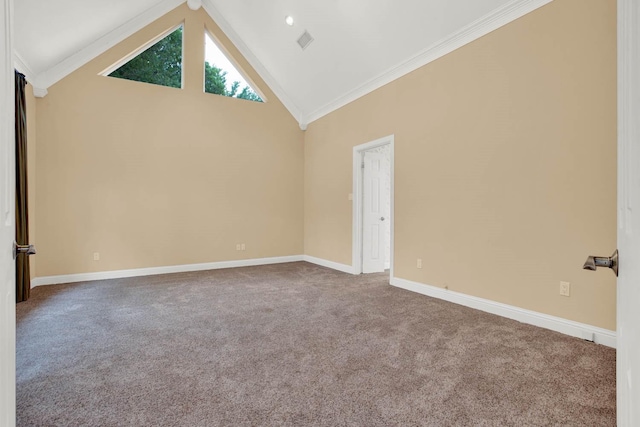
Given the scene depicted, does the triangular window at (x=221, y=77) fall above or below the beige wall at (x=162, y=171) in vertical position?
above

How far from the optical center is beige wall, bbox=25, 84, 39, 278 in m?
4.28

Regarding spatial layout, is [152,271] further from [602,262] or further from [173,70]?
[602,262]

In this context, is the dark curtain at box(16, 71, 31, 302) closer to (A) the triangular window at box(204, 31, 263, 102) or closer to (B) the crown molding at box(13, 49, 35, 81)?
(B) the crown molding at box(13, 49, 35, 81)

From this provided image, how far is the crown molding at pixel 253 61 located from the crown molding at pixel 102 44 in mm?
509

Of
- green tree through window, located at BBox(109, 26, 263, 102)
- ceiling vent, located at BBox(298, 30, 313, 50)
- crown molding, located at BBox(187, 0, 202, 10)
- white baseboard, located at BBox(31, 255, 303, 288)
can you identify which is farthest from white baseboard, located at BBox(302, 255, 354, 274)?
crown molding, located at BBox(187, 0, 202, 10)

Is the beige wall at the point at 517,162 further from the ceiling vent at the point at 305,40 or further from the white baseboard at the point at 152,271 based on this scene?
the white baseboard at the point at 152,271

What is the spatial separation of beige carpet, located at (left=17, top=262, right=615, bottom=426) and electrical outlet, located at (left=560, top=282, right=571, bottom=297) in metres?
0.36

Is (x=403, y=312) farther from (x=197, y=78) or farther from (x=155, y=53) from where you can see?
(x=155, y=53)

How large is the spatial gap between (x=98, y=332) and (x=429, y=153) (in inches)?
147

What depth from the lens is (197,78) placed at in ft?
18.4

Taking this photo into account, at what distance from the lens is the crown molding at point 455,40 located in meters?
3.03

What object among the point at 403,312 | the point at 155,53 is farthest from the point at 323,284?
the point at 155,53

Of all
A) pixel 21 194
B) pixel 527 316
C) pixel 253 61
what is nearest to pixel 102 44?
pixel 253 61

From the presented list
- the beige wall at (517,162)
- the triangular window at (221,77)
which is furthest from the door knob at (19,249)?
the triangular window at (221,77)
